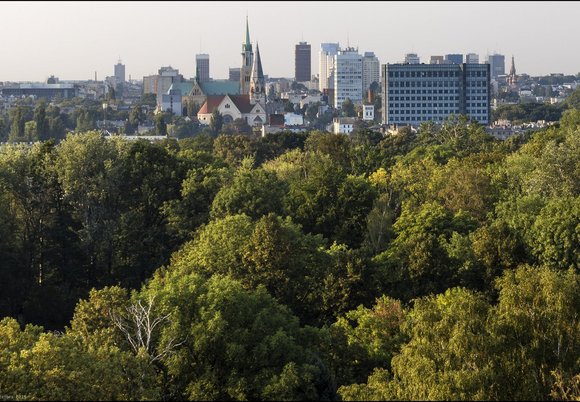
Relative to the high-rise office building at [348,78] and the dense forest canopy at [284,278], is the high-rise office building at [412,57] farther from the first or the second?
the dense forest canopy at [284,278]

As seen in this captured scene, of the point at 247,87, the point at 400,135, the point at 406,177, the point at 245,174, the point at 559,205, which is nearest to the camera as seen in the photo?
the point at 559,205

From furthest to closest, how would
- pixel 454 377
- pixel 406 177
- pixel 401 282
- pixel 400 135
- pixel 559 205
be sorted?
1. pixel 400 135
2. pixel 406 177
3. pixel 559 205
4. pixel 401 282
5. pixel 454 377

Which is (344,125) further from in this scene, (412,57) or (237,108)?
(412,57)

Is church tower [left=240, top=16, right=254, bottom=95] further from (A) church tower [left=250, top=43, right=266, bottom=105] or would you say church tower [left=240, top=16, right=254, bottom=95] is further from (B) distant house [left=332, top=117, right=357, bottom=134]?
(B) distant house [left=332, top=117, right=357, bottom=134]

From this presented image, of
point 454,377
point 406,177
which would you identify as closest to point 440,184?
point 406,177

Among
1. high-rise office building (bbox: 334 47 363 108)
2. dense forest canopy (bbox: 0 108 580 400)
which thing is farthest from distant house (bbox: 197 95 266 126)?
dense forest canopy (bbox: 0 108 580 400)

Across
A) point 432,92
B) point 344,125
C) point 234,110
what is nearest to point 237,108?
point 234,110

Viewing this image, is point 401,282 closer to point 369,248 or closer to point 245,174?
point 369,248
